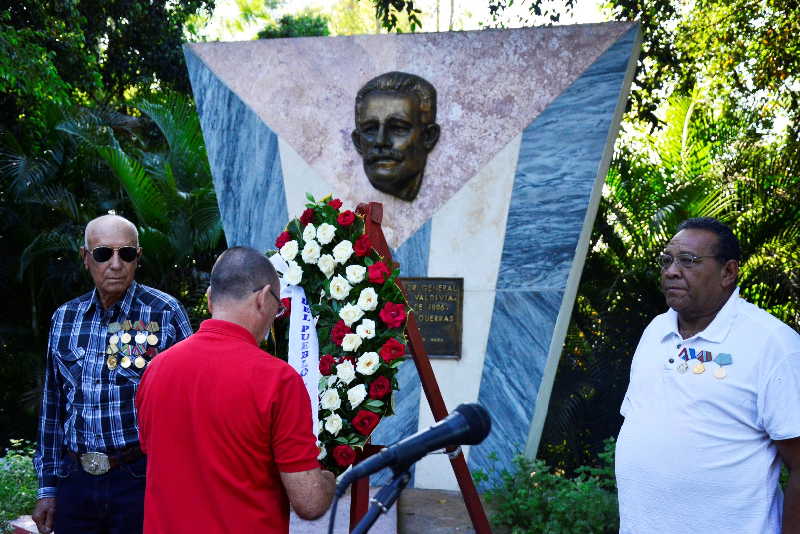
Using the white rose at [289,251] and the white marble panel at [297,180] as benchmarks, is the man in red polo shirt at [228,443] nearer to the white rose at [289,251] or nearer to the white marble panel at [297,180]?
the white rose at [289,251]

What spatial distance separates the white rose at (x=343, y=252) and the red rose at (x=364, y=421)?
2.32 feet

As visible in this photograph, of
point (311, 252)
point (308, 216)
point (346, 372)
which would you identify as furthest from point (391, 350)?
point (308, 216)

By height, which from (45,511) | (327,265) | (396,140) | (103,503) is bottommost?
(45,511)

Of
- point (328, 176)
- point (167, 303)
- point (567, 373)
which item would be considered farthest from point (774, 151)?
point (167, 303)

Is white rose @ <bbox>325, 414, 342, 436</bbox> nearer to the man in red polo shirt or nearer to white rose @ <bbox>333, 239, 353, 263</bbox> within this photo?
white rose @ <bbox>333, 239, 353, 263</bbox>

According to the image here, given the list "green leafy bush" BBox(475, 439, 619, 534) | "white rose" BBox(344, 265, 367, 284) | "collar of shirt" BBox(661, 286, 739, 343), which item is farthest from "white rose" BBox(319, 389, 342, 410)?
"green leafy bush" BBox(475, 439, 619, 534)

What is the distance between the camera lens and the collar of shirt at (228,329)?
243 cm

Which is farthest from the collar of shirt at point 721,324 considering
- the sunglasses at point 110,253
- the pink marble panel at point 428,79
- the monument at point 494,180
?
the pink marble panel at point 428,79

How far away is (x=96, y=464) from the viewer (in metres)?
3.33

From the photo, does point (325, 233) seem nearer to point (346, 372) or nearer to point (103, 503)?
point (346, 372)

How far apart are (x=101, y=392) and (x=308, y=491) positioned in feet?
4.91

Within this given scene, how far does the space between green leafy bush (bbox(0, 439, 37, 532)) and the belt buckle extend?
85.4 inches

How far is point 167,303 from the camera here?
367cm

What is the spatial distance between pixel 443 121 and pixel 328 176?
99 centimetres
